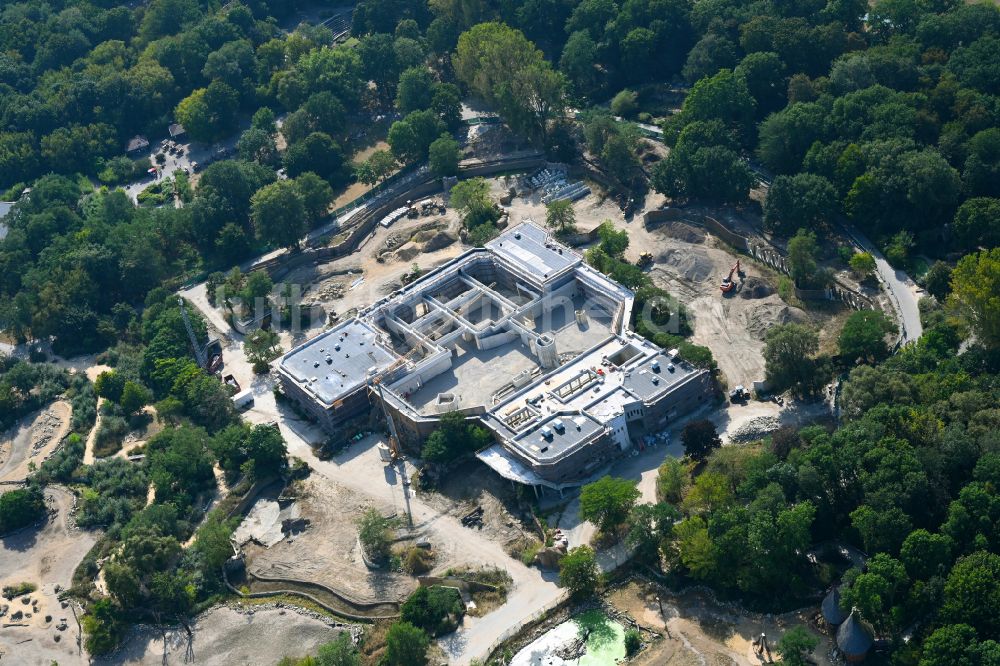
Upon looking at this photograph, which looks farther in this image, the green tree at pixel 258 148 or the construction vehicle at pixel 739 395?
the green tree at pixel 258 148

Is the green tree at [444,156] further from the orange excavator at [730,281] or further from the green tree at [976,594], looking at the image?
the green tree at [976,594]

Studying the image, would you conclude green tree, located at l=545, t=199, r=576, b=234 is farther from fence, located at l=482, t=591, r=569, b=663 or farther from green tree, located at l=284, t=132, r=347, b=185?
fence, located at l=482, t=591, r=569, b=663

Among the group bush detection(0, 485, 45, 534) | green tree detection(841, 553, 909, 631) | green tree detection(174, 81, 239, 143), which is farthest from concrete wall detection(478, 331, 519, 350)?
green tree detection(174, 81, 239, 143)

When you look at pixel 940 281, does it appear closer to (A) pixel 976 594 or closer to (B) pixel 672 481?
(B) pixel 672 481

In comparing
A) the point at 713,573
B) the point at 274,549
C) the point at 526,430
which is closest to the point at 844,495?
the point at 713,573

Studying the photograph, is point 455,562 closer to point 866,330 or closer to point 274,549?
point 274,549

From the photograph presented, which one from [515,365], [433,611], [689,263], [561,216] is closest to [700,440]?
[515,365]

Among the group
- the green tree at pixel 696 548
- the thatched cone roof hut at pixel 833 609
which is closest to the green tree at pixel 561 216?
the green tree at pixel 696 548

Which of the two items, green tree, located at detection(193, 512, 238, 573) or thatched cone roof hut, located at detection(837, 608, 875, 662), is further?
green tree, located at detection(193, 512, 238, 573)
